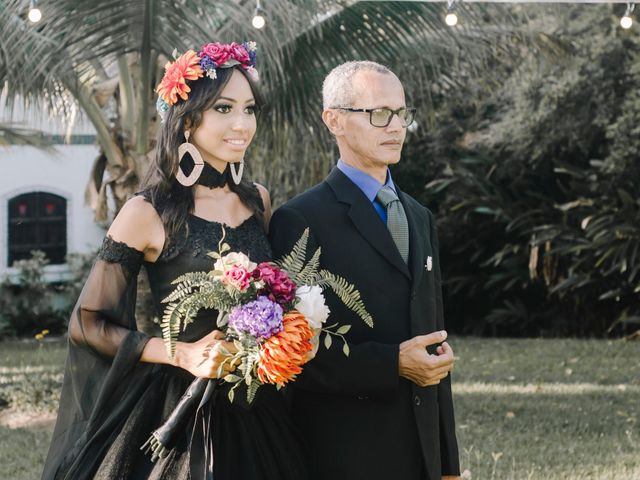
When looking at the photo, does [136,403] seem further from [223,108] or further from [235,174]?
[223,108]

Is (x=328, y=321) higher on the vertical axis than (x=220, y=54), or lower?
lower

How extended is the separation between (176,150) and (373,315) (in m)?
0.84

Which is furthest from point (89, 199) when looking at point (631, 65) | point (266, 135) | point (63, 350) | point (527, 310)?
point (527, 310)

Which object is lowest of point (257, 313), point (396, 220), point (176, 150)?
point (257, 313)

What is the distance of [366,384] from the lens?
10.8ft

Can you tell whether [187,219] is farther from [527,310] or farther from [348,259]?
[527,310]

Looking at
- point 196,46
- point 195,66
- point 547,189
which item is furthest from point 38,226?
point 195,66

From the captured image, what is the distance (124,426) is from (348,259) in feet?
2.92

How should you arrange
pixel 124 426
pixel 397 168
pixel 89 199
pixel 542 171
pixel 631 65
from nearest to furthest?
pixel 124 426
pixel 89 199
pixel 631 65
pixel 542 171
pixel 397 168

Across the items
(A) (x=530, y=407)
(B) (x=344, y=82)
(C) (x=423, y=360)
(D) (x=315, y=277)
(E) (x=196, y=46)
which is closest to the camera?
(D) (x=315, y=277)

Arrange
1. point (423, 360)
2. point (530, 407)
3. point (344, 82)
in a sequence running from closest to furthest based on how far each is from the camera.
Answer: point (423, 360)
point (344, 82)
point (530, 407)

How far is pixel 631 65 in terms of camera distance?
13703 millimetres

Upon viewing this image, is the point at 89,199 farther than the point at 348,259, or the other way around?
the point at 89,199

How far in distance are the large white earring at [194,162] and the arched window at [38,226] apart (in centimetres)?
1474
